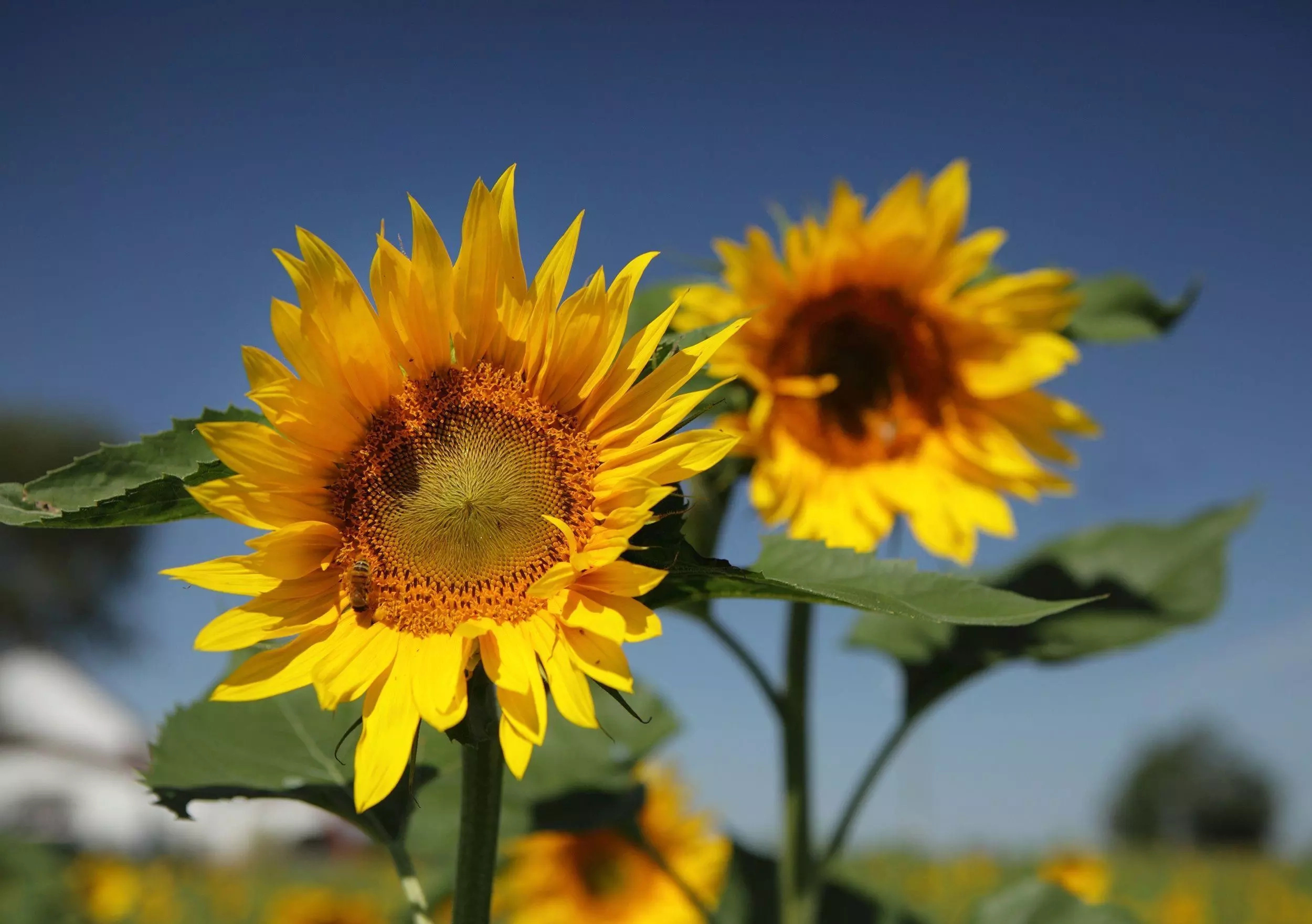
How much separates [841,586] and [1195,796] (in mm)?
47654

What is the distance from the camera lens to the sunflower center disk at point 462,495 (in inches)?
43.7

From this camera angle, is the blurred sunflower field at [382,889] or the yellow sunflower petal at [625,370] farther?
the blurred sunflower field at [382,889]

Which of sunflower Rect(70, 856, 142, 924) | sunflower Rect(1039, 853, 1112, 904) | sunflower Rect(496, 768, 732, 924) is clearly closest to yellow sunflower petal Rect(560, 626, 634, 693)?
sunflower Rect(496, 768, 732, 924)

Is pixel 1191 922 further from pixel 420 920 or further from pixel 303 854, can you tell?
pixel 303 854

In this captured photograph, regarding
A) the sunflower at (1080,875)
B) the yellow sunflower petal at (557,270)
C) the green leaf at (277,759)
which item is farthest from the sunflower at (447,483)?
the sunflower at (1080,875)

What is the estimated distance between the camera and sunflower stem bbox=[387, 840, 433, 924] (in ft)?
3.95

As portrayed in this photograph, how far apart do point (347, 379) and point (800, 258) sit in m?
1.30

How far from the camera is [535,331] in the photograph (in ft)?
3.72

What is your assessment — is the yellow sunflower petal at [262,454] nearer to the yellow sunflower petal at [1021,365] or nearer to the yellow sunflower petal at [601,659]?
the yellow sunflower petal at [601,659]

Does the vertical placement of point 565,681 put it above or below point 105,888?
above

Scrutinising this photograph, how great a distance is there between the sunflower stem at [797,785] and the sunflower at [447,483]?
0.93 metres

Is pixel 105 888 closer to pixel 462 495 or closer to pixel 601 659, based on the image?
pixel 462 495

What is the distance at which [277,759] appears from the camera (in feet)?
4.30

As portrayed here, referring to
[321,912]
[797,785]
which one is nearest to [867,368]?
[797,785]
